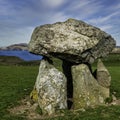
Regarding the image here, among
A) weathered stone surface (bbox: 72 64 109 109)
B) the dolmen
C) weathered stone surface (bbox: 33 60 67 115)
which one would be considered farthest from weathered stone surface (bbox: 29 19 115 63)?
weathered stone surface (bbox: 33 60 67 115)

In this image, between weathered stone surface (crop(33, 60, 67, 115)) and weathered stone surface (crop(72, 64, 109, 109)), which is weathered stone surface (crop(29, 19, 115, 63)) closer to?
weathered stone surface (crop(72, 64, 109, 109))

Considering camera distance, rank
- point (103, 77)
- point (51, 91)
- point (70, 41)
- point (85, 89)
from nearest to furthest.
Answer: point (51, 91) < point (70, 41) < point (85, 89) < point (103, 77)

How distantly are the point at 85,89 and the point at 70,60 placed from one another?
286 cm

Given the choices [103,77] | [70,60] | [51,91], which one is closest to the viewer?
[51,91]

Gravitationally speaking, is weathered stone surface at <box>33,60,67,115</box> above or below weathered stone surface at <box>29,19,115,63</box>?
below

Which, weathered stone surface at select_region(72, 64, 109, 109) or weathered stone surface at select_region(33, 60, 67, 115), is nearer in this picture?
weathered stone surface at select_region(33, 60, 67, 115)

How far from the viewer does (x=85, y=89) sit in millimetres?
23453

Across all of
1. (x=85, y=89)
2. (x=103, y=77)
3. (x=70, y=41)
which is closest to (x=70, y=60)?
(x=70, y=41)

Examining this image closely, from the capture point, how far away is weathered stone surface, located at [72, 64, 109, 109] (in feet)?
76.2

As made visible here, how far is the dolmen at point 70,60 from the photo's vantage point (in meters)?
22.5

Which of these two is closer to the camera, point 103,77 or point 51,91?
point 51,91

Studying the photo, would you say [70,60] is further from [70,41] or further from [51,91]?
[51,91]

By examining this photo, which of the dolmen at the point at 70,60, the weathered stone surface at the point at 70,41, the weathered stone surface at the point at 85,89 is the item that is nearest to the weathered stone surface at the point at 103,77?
the dolmen at the point at 70,60

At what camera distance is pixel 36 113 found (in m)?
22.0
